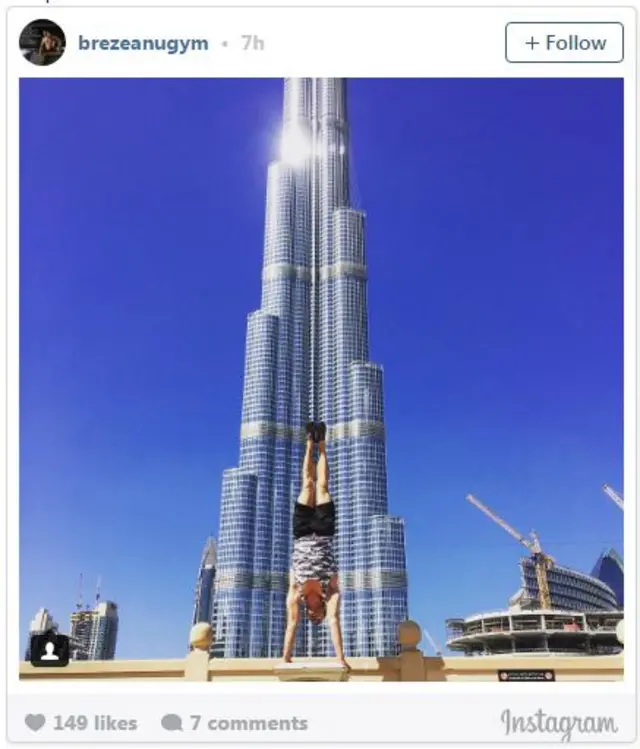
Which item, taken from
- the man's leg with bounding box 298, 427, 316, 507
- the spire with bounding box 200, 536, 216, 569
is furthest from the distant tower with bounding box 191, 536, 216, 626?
the man's leg with bounding box 298, 427, 316, 507

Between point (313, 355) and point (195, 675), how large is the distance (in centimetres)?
14148

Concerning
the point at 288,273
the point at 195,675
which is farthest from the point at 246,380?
the point at 195,675

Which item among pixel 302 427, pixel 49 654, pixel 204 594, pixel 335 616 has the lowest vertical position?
pixel 204 594

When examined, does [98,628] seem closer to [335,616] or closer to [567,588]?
[567,588]

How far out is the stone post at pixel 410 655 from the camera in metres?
12.6

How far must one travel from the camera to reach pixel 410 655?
12.7 m
